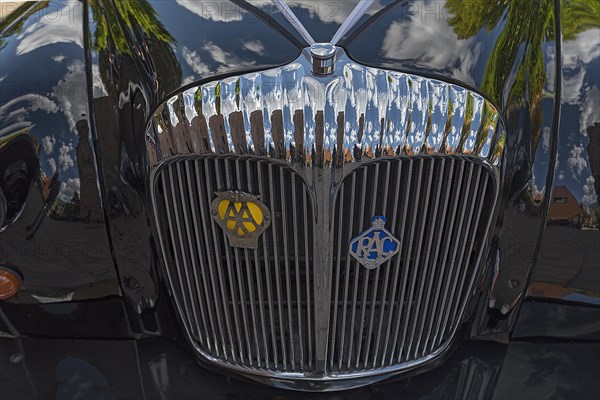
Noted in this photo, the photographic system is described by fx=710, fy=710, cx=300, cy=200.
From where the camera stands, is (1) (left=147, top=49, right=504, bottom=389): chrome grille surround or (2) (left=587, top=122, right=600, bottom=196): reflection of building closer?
(1) (left=147, top=49, right=504, bottom=389): chrome grille surround

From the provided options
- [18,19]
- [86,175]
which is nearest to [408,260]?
[86,175]

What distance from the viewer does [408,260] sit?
221 cm

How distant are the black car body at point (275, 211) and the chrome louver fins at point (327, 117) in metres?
0.01

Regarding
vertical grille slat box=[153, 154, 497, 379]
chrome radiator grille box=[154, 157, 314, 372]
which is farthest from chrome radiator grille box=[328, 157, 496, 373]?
chrome radiator grille box=[154, 157, 314, 372]

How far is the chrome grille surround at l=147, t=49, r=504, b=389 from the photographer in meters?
1.96

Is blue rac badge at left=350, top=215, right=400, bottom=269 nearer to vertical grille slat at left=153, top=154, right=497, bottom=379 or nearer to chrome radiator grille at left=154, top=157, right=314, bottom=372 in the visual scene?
vertical grille slat at left=153, top=154, right=497, bottom=379

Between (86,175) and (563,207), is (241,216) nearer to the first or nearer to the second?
(86,175)

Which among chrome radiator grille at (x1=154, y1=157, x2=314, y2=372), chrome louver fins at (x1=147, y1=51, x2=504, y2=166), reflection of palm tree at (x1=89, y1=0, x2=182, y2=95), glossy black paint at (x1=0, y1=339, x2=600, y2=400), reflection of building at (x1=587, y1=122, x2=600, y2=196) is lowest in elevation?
glossy black paint at (x1=0, y1=339, x2=600, y2=400)

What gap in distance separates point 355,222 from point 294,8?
710mm

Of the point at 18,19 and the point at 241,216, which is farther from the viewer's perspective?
the point at 18,19

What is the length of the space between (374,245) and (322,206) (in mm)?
229

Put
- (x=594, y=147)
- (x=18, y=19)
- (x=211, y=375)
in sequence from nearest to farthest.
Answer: (x=594, y=147) → (x=211, y=375) → (x=18, y=19)

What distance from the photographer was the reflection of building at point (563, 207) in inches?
86.7

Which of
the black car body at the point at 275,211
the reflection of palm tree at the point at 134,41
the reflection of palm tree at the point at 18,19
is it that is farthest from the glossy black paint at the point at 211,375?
the reflection of palm tree at the point at 18,19
